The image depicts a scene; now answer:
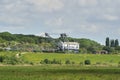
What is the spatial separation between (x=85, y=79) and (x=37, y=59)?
4479 inches

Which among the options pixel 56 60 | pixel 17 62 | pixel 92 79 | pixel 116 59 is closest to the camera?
pixel 92 79

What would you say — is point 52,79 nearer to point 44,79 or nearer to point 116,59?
point 44,79

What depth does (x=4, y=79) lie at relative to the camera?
2339 inches

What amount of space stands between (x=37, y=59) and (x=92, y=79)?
11307 centimetres

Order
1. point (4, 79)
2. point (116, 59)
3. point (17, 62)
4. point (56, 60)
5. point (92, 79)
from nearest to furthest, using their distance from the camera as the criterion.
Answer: point (4, 79)
point (92, 79)
point (17, 62)
point (56, 60)
point (116, 59)

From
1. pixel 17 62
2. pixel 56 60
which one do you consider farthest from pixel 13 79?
pixel 56 60

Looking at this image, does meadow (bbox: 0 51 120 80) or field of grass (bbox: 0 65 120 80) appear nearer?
field of grass (bbox: 0 65 120 80)

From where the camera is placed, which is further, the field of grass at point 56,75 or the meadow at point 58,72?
the meadow at point 58,72

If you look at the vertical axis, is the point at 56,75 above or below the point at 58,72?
below

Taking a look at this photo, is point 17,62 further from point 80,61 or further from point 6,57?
point 80,61

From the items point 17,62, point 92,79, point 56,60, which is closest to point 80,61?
point 56,60

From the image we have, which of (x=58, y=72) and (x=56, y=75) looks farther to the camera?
(x=58, y=72)

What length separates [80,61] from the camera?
177750 millimetres

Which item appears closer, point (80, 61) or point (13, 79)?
point (13, 79)
